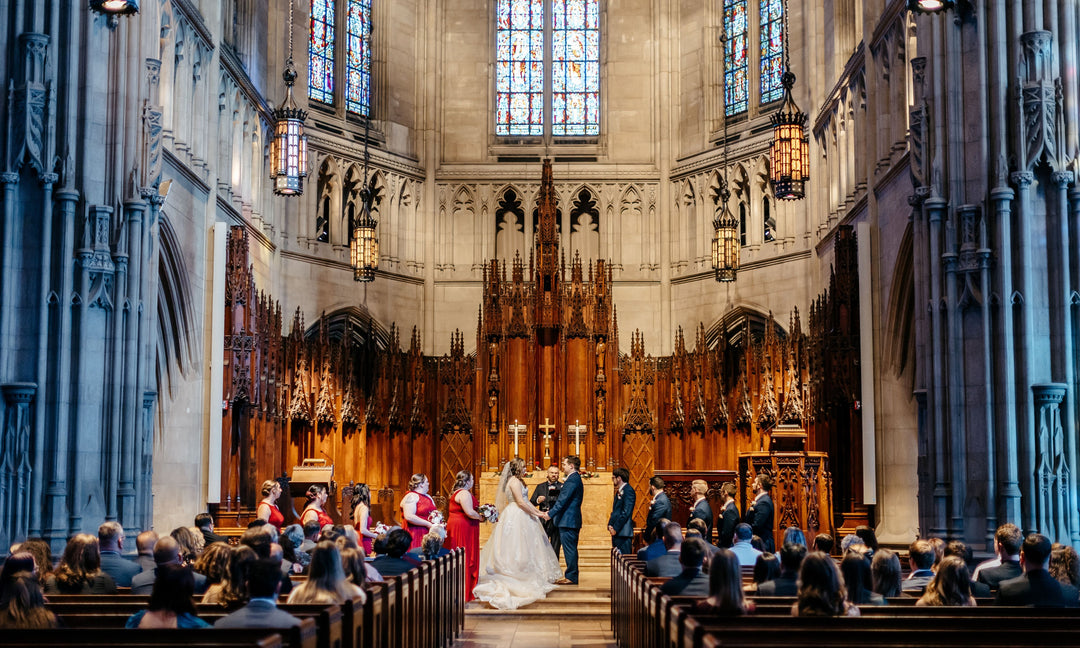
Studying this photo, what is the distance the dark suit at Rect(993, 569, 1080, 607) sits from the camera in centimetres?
750

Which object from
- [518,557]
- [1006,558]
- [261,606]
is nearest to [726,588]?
[261,606]

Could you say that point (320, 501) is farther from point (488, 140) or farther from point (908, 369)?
point (488, 140)

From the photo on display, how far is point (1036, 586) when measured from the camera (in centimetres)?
753

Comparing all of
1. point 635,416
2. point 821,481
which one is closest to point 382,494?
point 635,416

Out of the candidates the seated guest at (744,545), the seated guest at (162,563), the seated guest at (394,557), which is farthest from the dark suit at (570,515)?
the seated guest at (162,563)

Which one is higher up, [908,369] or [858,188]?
[858,188]

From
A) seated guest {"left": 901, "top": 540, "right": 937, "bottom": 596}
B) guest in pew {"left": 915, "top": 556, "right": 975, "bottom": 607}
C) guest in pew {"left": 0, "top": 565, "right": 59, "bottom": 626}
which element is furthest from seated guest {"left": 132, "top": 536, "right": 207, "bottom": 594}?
seated guest {"left": 901, "top": 540, "right": 937, "bottom": 596}

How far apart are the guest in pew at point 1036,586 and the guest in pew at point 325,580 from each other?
3.98 meters

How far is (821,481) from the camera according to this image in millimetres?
16172

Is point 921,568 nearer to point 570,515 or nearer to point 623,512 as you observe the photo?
point 623,512

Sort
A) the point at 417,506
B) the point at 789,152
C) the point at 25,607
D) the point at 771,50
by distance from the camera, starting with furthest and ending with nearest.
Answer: the point at 771,50 → the point at 789,152 → the point at 417,506 → the point at 25,607

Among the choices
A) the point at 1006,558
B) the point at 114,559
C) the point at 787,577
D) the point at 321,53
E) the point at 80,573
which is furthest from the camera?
the point at 321,53

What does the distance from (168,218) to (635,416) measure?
967 centimetres

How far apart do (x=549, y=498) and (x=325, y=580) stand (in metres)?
9.38
